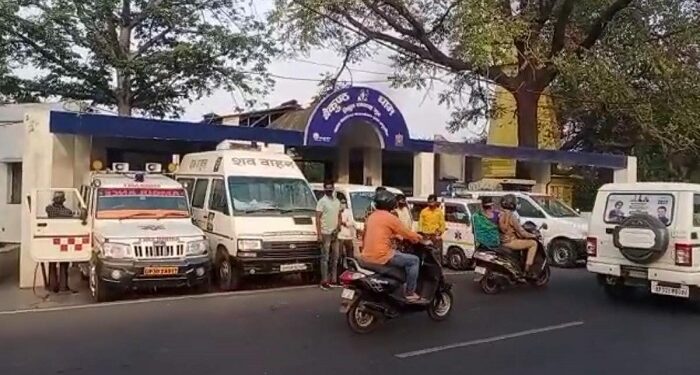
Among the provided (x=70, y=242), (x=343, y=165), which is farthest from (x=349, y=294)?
(x=343, y=165)

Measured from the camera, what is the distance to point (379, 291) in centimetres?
873

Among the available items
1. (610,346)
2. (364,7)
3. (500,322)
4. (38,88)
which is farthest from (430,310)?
(38,88)

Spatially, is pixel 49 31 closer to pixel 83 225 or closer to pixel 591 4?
pixel 83 225

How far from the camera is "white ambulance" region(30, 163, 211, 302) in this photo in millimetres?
11219

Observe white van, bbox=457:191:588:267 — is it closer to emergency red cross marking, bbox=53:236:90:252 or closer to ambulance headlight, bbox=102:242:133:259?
ambulance headlight, bbox=102:242:133:259

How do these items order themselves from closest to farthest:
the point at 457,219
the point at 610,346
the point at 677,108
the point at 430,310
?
the point at 610,346, the point at 430,310, the point at 457,219, the point at 677,108

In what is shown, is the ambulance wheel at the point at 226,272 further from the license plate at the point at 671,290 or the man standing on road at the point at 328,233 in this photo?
the license plate at the point at 671,290

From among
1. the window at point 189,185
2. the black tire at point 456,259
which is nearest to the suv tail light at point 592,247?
the black tire at point 456,259

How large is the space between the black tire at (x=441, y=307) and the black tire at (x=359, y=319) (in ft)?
3.28

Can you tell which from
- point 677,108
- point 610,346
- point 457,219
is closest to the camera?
Result: point 610,346

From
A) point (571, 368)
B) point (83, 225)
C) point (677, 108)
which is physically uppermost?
point (677, 108)

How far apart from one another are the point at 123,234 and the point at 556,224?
10101 mm

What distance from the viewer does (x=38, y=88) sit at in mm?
26297

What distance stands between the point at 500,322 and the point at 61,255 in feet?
23.2
